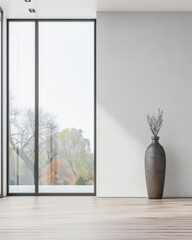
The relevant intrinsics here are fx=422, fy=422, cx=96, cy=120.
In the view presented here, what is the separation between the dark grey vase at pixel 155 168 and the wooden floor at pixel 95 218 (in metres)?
0.21

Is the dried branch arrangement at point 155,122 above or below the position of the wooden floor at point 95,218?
above

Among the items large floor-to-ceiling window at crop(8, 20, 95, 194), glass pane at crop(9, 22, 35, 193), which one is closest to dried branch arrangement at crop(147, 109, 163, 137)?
large floor-to-ceiling window at crop(8, 20, 95, 194)

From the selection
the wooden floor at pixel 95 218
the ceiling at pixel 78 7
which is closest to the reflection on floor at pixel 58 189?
the wooden floor at pixel 95 218

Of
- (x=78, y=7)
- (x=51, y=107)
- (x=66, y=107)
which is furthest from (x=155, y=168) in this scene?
(x=78, y=7)

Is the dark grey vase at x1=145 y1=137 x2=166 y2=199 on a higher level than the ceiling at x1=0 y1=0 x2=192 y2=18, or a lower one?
lower

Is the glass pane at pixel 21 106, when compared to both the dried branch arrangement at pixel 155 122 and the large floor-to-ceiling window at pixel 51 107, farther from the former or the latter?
the dried branch arrangement at pixel 155 122

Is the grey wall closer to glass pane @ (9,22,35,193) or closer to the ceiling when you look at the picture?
the ceiling

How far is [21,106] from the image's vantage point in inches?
270

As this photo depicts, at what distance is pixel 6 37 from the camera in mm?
6863

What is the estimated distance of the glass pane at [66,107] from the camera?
266 inches

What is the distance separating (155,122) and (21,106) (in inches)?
85.5

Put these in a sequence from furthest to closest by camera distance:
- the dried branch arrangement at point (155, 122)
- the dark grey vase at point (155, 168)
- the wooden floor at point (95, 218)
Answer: the dried branch arrangement at point (155, 122) < the dark grey vase at point (155, 168) < the wooden floor at point (95, 218)

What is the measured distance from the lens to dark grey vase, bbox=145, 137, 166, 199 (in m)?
6.12

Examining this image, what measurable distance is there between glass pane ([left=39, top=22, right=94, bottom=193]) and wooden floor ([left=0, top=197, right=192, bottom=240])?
0.57 m
